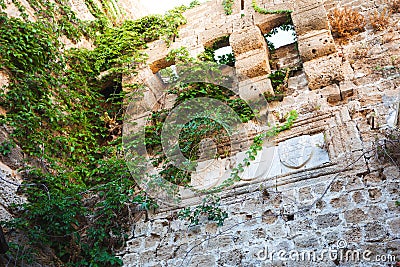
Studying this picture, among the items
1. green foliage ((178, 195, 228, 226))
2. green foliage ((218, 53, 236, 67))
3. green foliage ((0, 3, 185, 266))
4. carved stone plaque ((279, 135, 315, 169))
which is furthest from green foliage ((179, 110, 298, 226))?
green foliage ((218, 53, 236, 67))

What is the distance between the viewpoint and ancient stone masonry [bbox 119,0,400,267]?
329 centimetres

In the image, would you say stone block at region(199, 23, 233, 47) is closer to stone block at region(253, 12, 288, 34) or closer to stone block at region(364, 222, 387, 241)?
stone block at region(253, 12, 288, 34)

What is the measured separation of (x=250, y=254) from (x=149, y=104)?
7.90 feet

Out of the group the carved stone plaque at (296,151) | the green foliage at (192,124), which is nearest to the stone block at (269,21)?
the green foliage at (192,124)

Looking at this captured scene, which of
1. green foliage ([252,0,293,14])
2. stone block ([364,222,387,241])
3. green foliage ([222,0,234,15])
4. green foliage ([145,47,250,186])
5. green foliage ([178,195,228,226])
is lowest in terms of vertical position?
stone block ([364,222,387,241])

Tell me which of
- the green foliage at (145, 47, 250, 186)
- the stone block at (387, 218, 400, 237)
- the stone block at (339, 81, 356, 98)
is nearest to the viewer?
the stone block at (387, 218, 400, 237)

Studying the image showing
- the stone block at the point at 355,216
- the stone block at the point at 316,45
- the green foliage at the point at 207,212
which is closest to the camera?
the stone block at the point at 355,216

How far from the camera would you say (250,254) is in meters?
3.41

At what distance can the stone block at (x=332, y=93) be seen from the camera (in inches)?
167

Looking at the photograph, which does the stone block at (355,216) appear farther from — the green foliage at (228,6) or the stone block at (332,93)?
the green foliage at (228,6)

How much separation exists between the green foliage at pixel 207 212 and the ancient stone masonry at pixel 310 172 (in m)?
0.07

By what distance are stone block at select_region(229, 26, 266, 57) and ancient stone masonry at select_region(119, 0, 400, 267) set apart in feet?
0.04

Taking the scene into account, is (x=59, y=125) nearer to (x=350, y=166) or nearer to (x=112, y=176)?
(x=112, y=176)

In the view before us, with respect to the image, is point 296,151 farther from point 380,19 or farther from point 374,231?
point 380,19
